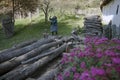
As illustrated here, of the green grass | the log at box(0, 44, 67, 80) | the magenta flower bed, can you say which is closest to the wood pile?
the log at box(0, 44, 67, 80)

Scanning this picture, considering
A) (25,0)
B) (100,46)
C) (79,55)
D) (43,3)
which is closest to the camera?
(79,55)

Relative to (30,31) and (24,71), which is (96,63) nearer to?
(24,71)

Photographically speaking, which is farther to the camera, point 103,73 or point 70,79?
point 70,79

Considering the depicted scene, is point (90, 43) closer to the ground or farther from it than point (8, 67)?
farther from it

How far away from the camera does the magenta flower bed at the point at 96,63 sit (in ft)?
10.2

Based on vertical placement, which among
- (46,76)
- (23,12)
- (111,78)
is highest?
(23,12)

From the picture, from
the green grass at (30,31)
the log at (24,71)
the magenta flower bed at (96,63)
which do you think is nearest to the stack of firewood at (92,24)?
the green grass at (30,31)

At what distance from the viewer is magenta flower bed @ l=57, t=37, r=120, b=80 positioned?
311 cm

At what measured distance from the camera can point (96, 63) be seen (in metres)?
4.28

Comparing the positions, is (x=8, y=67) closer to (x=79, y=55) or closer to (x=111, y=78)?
(x=79, y=55)

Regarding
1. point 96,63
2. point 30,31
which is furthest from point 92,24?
point 96,63

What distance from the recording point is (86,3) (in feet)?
120

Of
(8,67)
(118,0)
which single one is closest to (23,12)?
(118,0)

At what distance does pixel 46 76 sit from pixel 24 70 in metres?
0.58
